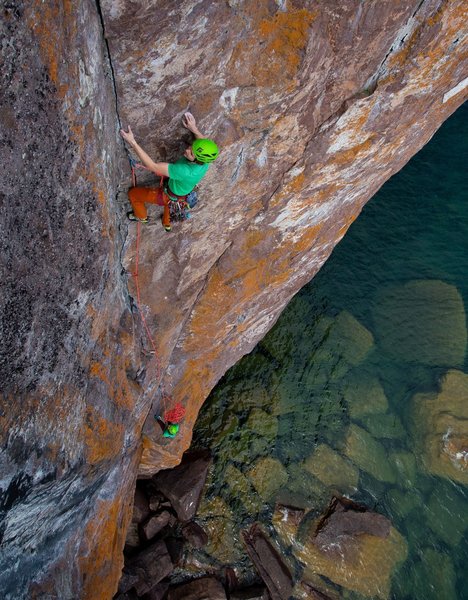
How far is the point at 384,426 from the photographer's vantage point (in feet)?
45.0

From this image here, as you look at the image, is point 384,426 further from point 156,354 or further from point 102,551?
point 102,551

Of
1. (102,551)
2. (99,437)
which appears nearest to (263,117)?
(99,437)

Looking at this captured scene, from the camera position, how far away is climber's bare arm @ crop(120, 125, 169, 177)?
4.90 m

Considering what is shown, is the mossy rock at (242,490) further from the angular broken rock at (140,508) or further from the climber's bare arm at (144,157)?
the climber's bare arm at (144,157)

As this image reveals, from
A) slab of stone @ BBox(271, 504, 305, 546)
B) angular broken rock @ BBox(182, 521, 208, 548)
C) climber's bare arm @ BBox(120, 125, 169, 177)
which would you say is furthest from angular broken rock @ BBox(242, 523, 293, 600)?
climber's bare arm @ BBox(120, 125, 169, 177)

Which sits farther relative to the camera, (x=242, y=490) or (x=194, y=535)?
(x=242, y=490)

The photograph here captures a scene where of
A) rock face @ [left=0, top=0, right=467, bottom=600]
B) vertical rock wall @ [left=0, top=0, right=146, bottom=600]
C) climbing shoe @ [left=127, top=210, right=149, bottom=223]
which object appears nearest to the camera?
vertical rock wall @ [left=0, top=0, right=146, bottom=600]

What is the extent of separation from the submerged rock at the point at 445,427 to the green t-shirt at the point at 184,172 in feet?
39.2

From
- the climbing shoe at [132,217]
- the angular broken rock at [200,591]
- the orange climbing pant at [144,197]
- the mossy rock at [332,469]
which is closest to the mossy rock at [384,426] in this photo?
the mossy rock at [332,469]

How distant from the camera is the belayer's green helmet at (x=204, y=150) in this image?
4871 millimetres

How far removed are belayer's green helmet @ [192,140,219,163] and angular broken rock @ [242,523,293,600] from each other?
407 inches

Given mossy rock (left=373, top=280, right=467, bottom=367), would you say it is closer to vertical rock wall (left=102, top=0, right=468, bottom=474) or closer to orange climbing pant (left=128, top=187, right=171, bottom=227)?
vertical rock wall (left=102, top=0, right=468, bottom=474)

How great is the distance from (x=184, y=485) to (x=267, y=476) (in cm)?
257

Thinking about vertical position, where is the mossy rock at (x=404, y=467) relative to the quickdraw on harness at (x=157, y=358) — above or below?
below
